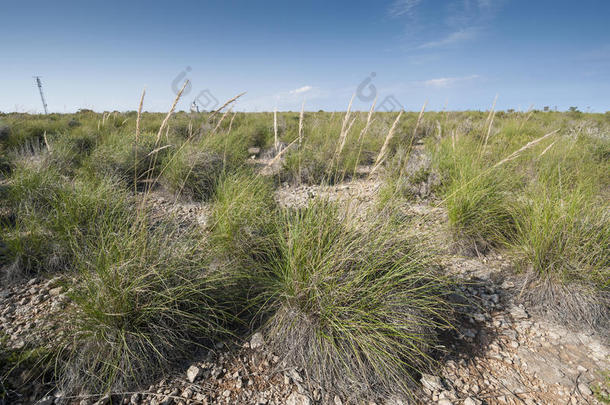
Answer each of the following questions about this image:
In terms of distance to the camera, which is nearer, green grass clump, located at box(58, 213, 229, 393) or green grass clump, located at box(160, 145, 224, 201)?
green grass clump, located at box(58, 213, 229, 393)

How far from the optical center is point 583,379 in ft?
5.83

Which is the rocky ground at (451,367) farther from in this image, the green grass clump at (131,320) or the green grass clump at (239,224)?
the green grass clump at (239,224)

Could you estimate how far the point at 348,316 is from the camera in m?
1.85

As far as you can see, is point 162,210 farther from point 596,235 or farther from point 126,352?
point 596,235

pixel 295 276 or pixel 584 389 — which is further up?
pixel 295 276

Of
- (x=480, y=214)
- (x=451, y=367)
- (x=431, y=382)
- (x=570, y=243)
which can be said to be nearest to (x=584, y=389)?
(x=451, y=367)

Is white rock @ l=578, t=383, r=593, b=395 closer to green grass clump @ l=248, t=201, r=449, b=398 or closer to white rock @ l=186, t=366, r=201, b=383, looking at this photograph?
green grass clump @ l=248, t=201, r=449, b=398

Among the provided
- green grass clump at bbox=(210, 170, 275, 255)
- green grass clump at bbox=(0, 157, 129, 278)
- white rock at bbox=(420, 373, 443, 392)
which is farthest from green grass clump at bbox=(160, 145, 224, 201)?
white rock at bbox=(420, 373, 443, 392)

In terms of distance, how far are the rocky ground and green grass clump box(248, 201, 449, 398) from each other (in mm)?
101

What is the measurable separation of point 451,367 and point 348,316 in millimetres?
766

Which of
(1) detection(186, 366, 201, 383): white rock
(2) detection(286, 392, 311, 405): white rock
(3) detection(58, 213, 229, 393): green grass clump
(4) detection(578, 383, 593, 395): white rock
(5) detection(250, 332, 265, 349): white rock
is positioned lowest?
(2) detection(286, 392, 311, 405): white rock

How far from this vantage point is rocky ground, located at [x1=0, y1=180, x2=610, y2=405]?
1.64 metres

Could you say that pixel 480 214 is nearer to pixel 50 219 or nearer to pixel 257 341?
pixel 257 341

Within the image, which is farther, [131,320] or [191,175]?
[191,175]
